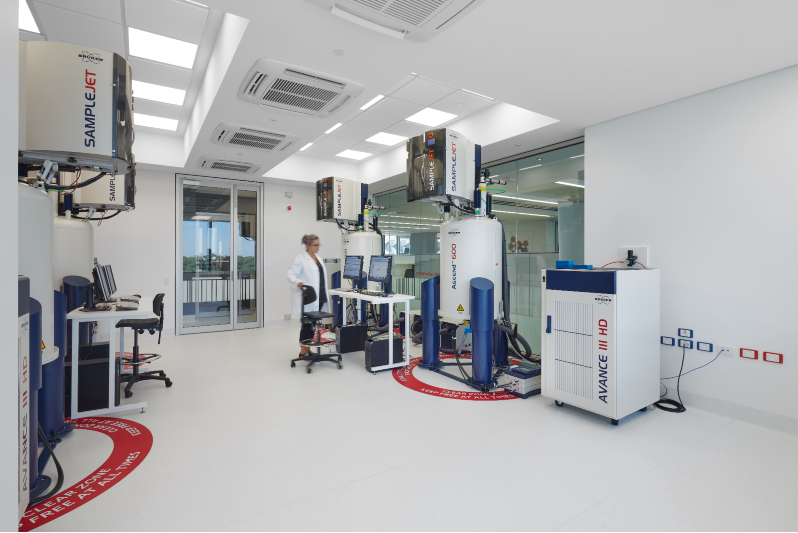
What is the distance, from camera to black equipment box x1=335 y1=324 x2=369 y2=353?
5.20m

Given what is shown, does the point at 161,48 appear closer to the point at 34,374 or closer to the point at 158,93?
the point at 158,93

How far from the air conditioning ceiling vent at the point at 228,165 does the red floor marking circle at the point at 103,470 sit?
12.8 feet

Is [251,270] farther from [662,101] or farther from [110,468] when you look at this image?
[662,101]

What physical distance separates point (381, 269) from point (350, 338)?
3.37 ft

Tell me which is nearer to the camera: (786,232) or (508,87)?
(786,232)

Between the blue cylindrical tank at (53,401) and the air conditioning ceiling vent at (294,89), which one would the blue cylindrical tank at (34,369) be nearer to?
the blue cylindrical tank at (53,401)

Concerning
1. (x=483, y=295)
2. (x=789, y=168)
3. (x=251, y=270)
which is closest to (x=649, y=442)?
(x=483, y=295)

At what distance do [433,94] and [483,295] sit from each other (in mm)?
2420

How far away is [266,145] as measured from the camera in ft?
16.7

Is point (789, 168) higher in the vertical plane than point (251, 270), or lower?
higher

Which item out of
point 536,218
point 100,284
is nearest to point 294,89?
point 100,284

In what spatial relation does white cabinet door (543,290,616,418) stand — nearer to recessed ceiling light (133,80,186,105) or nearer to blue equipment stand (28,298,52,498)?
blue equipment stand (28,298,52,498)

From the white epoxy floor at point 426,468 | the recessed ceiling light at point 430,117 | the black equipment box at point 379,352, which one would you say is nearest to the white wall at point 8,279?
the white epoxy floor at point 426,468

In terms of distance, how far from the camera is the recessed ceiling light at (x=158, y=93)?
14.7 ft
